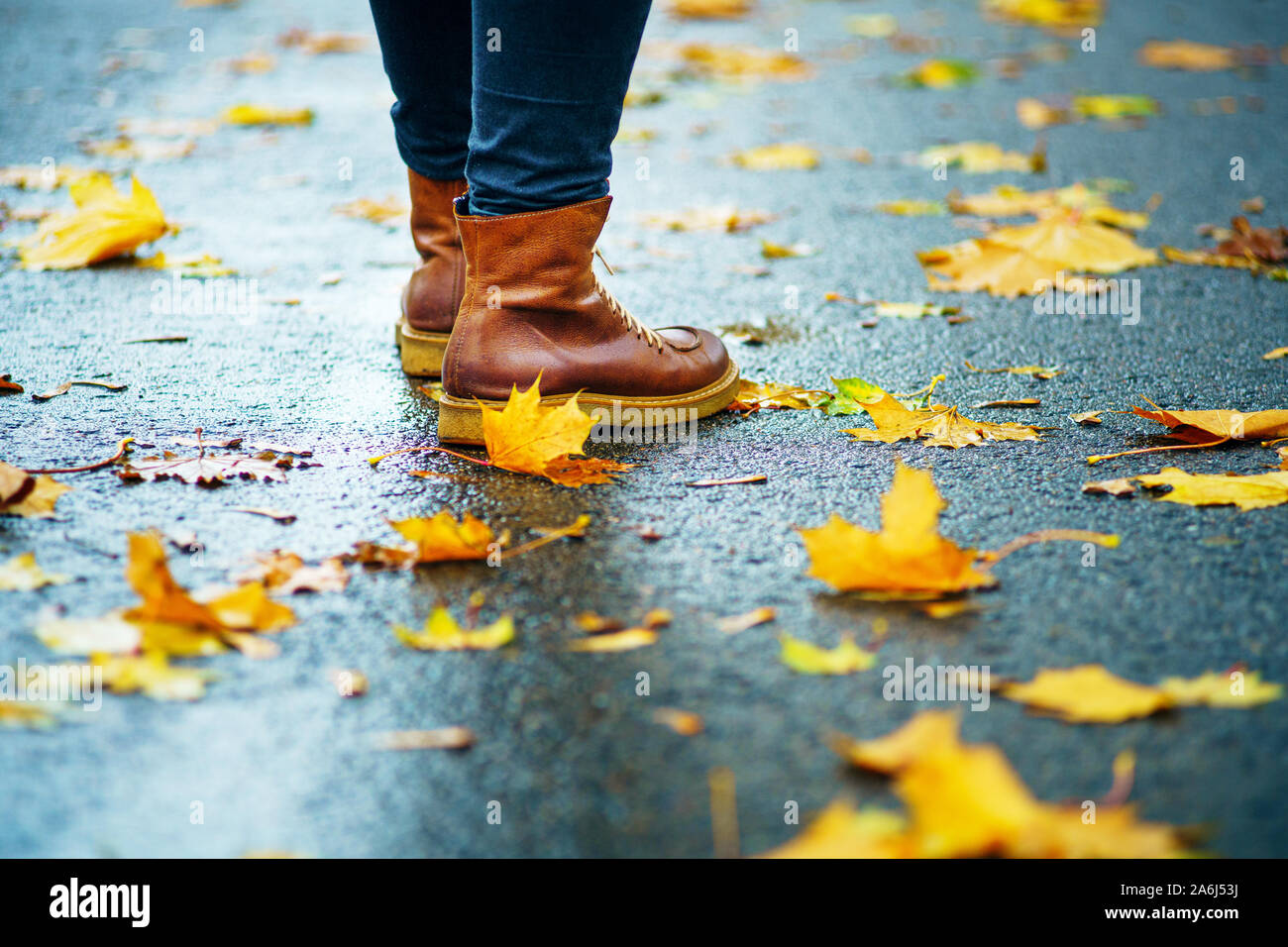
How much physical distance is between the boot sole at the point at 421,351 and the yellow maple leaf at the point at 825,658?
1048 mm

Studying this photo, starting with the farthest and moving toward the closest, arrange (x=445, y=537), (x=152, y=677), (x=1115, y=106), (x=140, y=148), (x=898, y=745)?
(x=1115, y=106) → (x=140, y=148) → (x=445, y=537) → (x=152, y=677) → (x=898, y=745)

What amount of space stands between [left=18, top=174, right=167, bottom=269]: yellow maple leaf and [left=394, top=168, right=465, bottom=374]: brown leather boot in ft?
3.19

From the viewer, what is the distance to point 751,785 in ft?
3.16

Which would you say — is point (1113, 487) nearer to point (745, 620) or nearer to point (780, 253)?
point (745, 620)

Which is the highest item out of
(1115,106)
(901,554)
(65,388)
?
(1115,106)

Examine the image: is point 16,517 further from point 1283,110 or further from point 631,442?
point 1283,110

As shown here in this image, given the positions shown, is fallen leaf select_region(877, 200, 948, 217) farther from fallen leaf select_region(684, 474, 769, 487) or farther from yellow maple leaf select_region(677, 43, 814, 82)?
yellow maple leaf select_region(677, 43, 814, 82)

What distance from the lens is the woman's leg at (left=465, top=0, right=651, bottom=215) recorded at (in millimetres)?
1452

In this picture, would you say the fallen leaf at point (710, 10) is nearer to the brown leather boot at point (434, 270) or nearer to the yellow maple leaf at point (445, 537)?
the brown leather boot at point (434, 270)

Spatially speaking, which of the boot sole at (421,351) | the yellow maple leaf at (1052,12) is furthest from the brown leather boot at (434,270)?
the yellow maple leaf at (1052,12)

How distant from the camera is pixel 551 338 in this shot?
5.53 feet

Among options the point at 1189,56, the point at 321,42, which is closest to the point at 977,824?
the point at 1189,56

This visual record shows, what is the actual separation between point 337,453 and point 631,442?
0.46m

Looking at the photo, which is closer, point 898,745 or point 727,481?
point 898,745
